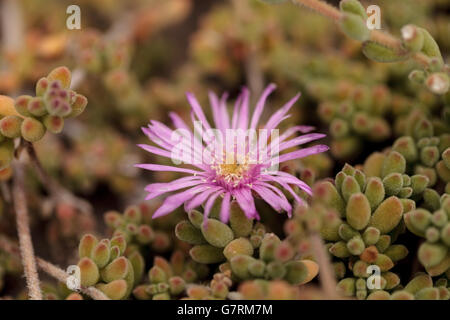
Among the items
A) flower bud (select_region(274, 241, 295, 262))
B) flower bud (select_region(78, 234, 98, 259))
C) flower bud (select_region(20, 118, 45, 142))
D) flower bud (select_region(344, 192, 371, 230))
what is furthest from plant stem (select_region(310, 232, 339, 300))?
flower bud (select_region(20, 118, 45, 142))

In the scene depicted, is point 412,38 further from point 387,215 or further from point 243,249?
point 243,249

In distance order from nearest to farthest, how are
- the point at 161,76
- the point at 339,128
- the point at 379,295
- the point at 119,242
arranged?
the point at 379,295
the point at 119,242
the point at 339,128
the point at 161,76

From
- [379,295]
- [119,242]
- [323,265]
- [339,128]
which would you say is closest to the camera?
[323,265]

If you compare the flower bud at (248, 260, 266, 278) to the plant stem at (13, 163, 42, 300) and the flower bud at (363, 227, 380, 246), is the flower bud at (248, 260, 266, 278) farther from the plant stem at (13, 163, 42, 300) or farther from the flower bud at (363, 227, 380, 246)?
the plant stem at (13, 163, 42, 300)

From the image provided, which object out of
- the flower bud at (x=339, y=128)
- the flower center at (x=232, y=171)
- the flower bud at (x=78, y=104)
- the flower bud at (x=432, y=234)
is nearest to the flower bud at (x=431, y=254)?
the flower bud at (x=432, y=234)

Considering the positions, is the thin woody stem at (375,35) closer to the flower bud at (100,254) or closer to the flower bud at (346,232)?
the flower bud at (346,232)

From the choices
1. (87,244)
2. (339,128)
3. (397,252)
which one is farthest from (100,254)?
(339,128)
